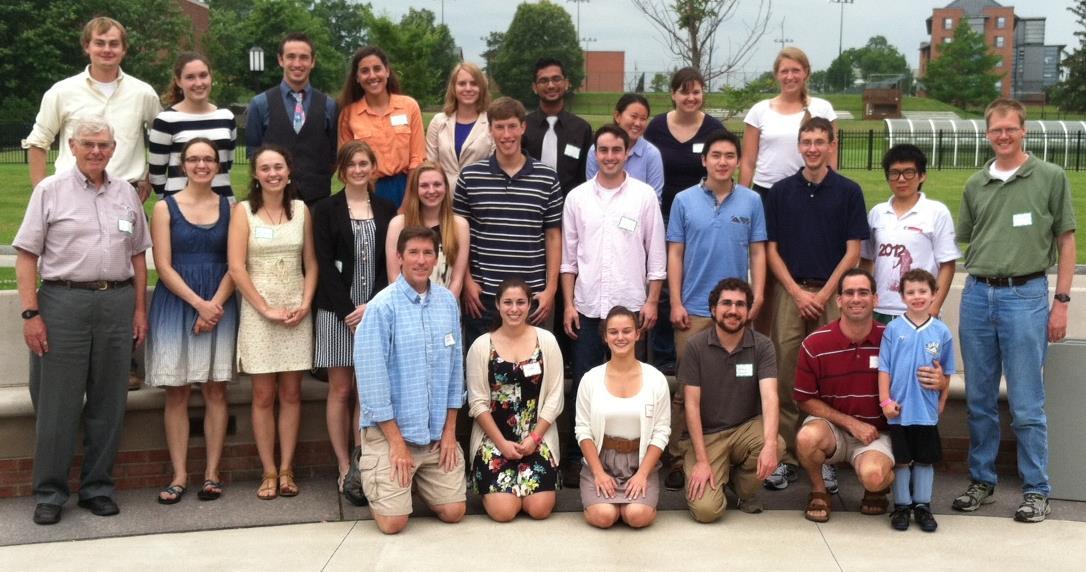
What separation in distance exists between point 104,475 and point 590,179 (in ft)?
9.89

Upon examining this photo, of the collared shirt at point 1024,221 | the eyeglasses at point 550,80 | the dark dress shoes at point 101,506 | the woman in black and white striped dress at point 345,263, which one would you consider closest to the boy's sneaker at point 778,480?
the collared shirt at point 1024,221

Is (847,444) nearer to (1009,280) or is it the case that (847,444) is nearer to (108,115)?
(1009,280)

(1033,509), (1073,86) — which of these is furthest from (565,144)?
(1073,86)

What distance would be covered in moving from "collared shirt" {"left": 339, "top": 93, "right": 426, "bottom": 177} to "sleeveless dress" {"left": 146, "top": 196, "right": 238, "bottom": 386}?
3.15ft

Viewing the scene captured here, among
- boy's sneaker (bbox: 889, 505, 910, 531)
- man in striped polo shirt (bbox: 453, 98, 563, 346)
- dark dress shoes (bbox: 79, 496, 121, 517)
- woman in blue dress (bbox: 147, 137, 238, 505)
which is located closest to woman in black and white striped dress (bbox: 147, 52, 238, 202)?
woman in blue dress (bbox: 147, 137, 238, 505)

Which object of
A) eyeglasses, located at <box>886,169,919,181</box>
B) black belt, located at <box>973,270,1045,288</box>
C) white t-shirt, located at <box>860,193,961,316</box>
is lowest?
black belt, located at <box>973,270,1045,288</box>

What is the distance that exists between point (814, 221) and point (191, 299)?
328cm

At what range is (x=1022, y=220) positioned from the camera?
5.66 meters

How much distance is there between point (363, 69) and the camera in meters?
6.46

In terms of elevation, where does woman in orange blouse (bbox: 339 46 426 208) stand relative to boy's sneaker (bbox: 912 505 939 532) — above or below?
above

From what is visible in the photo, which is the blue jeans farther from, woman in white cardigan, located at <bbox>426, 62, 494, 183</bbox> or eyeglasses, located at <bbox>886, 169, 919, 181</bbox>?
woman in white cardigan, located at <bbox>426, 62, 494, 183</bbox>

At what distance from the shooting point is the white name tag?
5656 millimetres

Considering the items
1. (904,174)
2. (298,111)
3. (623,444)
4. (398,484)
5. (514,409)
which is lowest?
(398,484)

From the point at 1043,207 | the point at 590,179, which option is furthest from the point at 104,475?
the point at 1043,207
